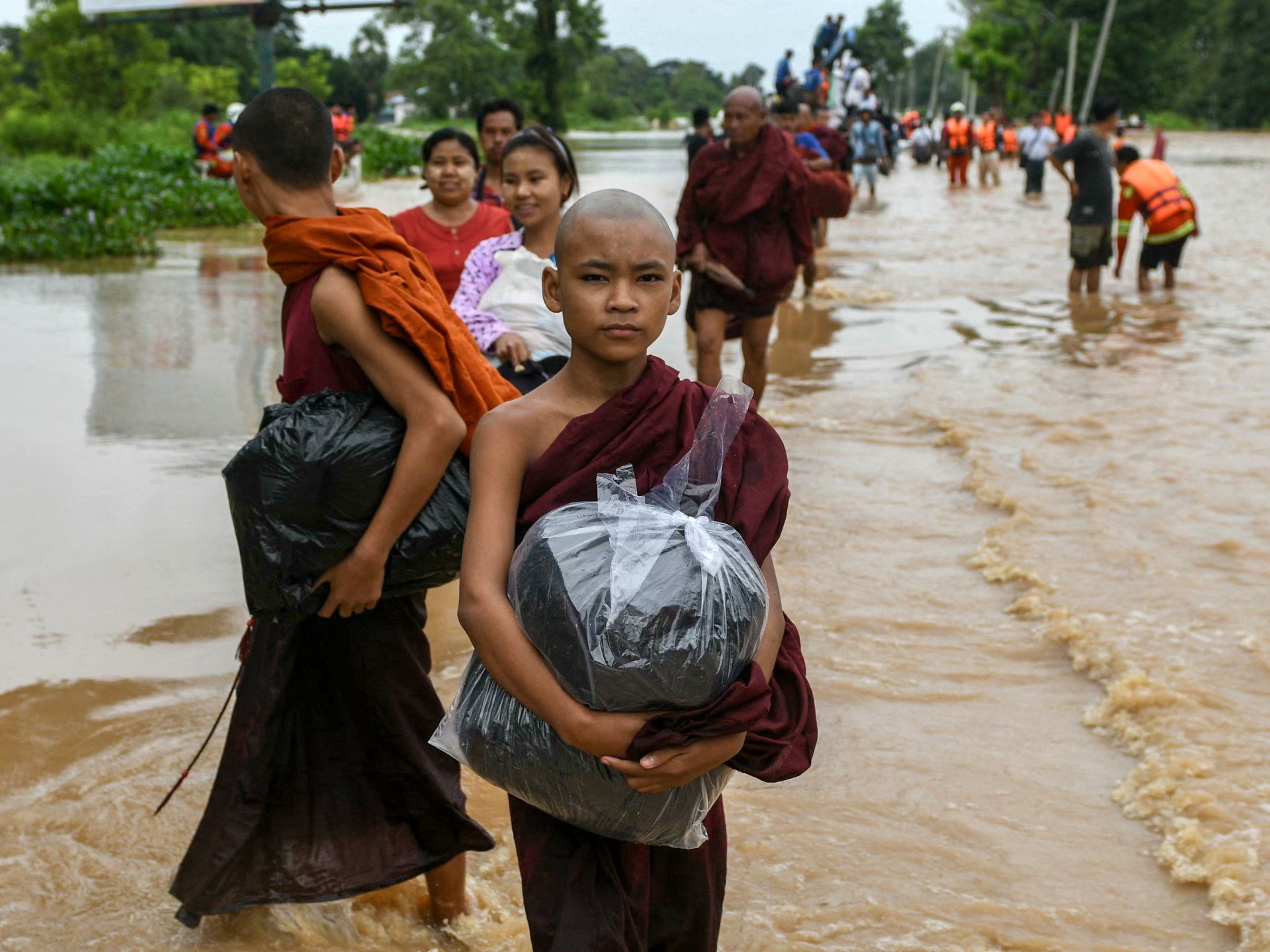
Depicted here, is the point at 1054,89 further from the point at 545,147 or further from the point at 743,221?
the point at 545,147

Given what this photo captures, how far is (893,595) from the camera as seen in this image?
5.12m

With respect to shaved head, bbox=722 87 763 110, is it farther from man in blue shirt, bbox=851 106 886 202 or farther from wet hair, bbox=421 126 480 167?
man in blue shirt, bbox=851 106 886 202

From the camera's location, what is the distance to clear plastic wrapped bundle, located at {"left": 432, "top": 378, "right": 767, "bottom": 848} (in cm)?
181

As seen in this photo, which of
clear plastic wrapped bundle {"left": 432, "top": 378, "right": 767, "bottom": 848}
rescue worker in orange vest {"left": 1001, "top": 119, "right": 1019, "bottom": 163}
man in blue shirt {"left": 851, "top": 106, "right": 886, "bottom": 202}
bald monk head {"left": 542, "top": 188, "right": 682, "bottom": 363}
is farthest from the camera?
rescue worker in orange vest {"left": 1001, "top": 119, "right": 1019, "bottom": 163}

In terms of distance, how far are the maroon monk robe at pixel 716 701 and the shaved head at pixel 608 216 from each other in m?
0.21

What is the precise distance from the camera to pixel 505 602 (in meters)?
1.98

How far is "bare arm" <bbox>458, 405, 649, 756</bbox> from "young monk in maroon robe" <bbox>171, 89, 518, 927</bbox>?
516 mm

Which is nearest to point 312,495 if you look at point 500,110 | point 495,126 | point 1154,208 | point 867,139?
point 495,126

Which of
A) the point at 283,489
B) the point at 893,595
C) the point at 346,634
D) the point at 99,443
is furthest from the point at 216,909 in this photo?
the point at 99,443

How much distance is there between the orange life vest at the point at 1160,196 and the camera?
41.0 feet

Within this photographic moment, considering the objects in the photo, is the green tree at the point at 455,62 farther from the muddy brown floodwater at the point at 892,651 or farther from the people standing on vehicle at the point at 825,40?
the muddy brown floodwater at the point at 892,651

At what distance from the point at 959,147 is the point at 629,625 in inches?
1182

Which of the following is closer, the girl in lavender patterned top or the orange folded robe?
the orange folded robe

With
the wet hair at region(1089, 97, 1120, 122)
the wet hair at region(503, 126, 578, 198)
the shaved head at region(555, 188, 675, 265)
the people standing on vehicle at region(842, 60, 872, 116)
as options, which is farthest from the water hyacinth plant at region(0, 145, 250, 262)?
the shaved head at region(555, 188, 675, 265)
